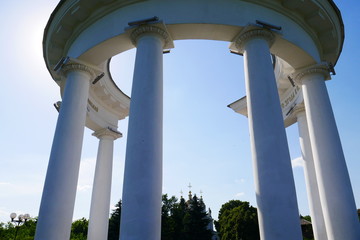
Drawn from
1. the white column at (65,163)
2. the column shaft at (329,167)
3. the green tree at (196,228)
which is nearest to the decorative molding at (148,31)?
the white column at (65,163)

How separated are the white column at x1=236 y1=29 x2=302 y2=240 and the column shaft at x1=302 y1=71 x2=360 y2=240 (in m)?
A: 10.2

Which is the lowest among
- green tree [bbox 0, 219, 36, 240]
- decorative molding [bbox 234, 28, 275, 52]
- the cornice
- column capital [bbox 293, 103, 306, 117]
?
green tree [bbox 0, 219, 36, 240]

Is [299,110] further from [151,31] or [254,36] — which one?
[151,31]

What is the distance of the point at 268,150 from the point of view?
24281 mm

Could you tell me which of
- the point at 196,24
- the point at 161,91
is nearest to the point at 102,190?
the point at 161,91

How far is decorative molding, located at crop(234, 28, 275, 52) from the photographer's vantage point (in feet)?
97.5

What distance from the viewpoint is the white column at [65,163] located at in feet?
90.7

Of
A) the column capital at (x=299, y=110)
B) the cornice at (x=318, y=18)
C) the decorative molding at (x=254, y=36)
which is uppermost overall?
the cornice at (x=318, y=18)

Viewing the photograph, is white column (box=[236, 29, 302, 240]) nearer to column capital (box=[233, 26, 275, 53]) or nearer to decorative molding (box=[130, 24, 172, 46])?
column capital (box=[233, 26, 275, 53])

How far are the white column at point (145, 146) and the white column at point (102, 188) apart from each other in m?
30.6

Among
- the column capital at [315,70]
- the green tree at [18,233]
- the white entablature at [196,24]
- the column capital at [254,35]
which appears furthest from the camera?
the green tree at [18,233]

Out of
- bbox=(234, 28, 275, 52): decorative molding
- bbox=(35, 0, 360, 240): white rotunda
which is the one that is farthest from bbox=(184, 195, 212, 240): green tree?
bbox=(234, 28, 275, 52): decorative molding

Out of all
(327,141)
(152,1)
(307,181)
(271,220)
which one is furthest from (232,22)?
(307,181)

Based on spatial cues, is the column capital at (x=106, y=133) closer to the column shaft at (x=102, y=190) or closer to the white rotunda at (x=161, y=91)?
the column shaft at (x=102, y=190)
